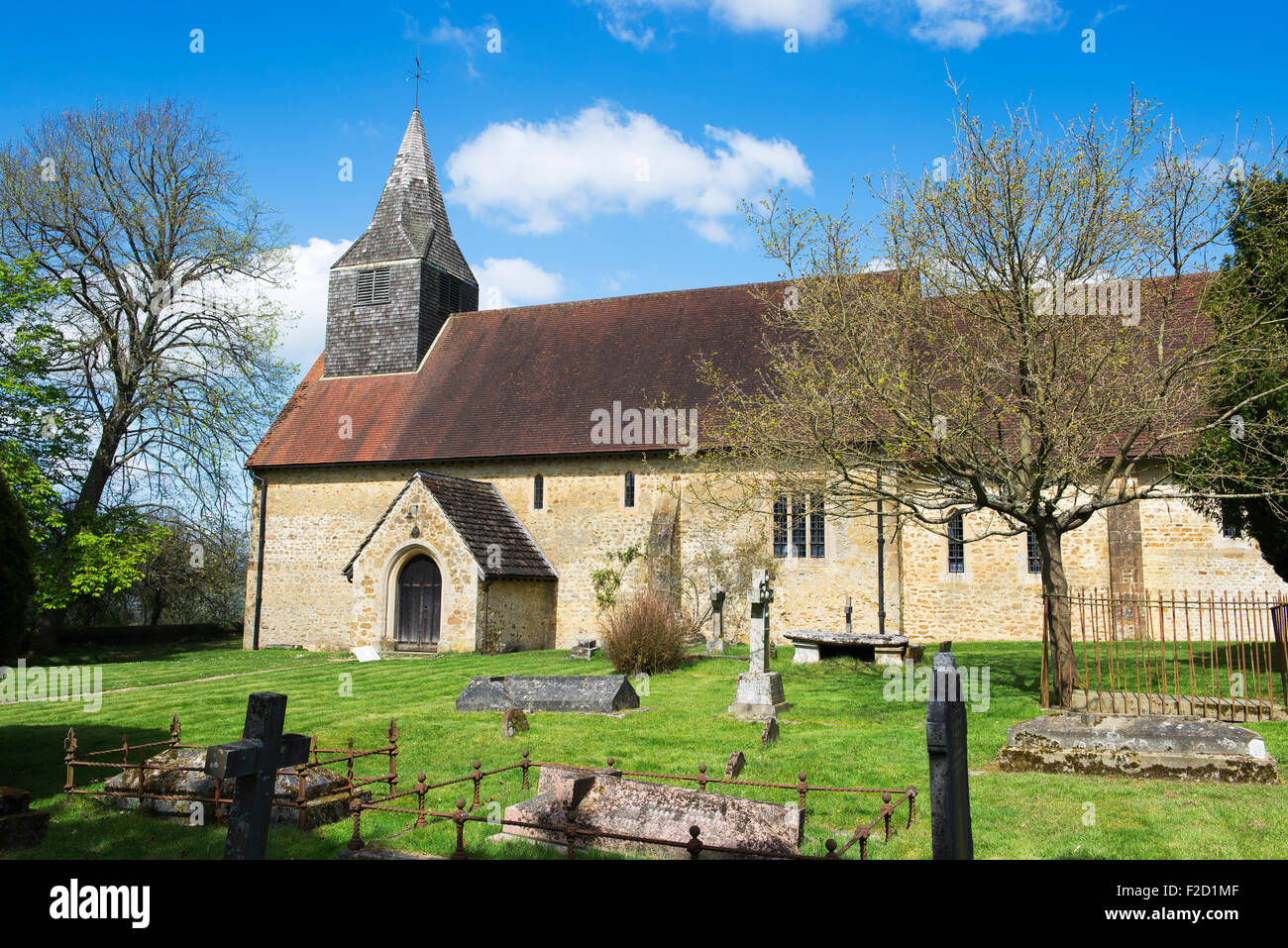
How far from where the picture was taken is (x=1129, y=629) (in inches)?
760

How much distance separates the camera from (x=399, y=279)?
1055 inches

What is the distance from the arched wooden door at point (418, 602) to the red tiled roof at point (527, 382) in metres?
3.49

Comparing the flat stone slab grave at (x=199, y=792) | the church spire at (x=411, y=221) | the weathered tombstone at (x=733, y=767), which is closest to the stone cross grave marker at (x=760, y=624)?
the weathered tombstone at (x=733, y=767)

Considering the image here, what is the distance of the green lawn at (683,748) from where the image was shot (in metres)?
6.45

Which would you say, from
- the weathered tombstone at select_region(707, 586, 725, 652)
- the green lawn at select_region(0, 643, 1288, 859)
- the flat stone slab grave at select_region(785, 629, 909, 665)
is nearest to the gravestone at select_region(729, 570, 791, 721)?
the green lawn at select_region(0, 643, 1288, 859)

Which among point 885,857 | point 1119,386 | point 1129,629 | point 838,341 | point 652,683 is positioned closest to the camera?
point 885,857

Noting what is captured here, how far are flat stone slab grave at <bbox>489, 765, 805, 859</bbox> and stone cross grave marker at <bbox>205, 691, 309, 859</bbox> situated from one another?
187 cm

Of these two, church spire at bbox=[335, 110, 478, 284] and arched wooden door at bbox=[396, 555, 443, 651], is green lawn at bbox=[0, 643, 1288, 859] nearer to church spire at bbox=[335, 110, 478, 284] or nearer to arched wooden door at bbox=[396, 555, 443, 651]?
arched wooden door at bbox=[396, 555, 443, 651]

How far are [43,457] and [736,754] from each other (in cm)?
2197

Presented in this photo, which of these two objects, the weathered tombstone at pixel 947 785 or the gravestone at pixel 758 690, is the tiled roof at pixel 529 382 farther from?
the weathered tombstone at pixel 947 785

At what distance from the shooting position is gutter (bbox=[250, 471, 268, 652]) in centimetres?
2562

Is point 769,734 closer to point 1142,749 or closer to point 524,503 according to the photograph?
point 1142,749
